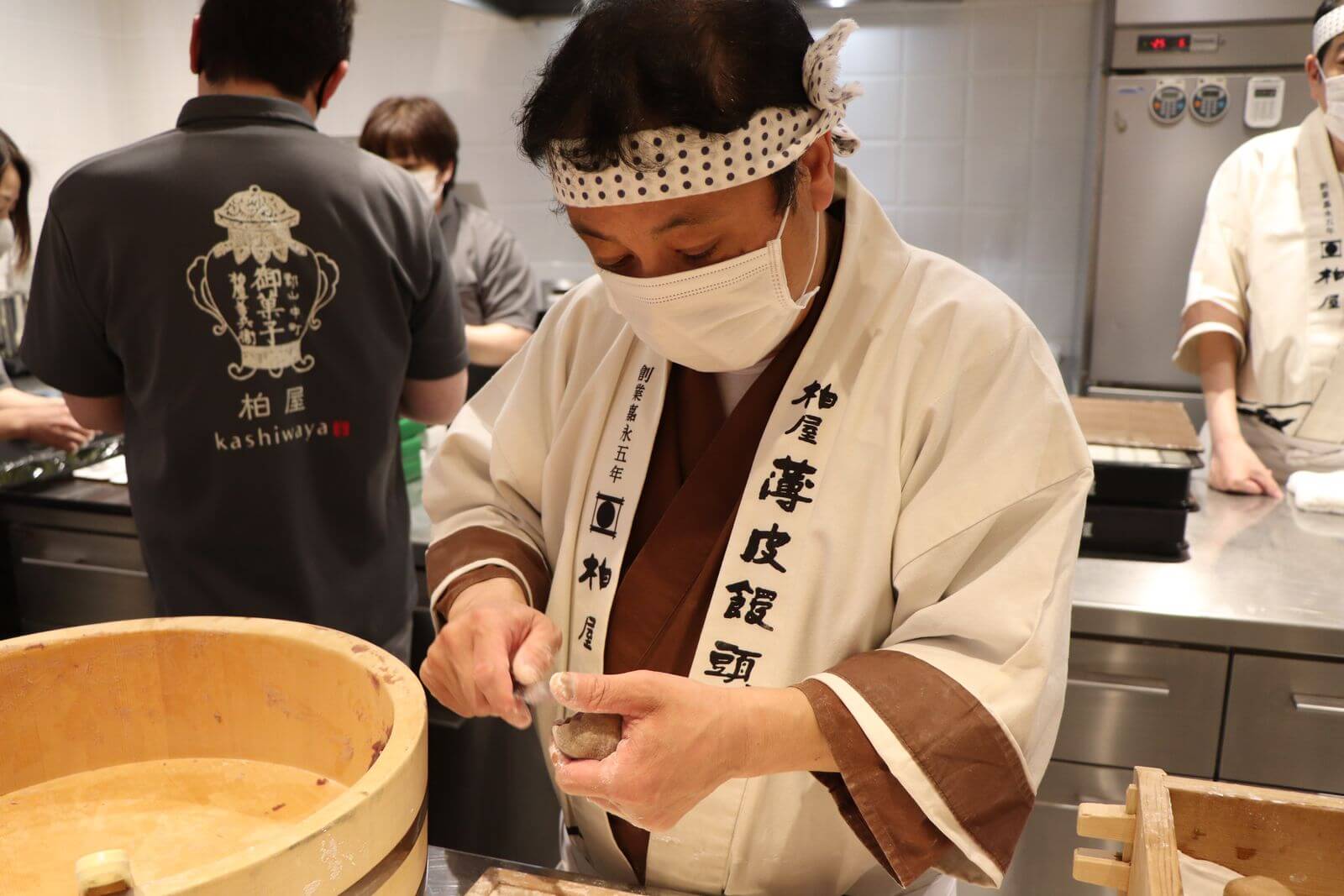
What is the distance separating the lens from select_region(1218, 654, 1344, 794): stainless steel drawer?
179 cm

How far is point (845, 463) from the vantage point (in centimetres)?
101

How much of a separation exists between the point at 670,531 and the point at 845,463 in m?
0.19

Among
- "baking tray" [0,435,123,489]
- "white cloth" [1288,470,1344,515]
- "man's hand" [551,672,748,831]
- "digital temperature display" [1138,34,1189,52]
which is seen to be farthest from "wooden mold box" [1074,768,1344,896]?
"digital temperature display" [1138,34,1189,52]

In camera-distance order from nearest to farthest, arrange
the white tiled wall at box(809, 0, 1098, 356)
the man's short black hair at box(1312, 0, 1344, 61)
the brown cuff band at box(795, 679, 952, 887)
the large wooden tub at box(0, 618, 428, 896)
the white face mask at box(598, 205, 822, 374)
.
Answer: the large wooden tub at box(0, 618, 428, 896)
the brown cuff band at box(795, 679, 952, 887)
the white face mask at box(598, 205, 822, 374)
the man's short black hair at box(1312, 0, 1344, 61)
the white tiled wall at box(809, 0, 1098, 356)

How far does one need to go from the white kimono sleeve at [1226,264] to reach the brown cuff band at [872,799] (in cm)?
187

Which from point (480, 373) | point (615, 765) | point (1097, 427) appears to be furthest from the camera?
point (480, 373)

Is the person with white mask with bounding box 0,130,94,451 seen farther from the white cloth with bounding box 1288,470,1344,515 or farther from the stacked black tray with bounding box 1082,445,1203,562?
the white cloth with bounding box 1288,470,1344,515

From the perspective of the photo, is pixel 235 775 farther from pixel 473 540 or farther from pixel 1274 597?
pixel 1274 597

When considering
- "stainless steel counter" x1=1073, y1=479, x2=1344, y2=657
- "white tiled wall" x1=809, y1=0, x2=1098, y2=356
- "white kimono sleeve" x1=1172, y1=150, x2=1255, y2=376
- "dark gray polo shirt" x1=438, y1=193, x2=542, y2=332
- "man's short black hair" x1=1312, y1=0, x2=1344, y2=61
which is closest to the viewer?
"stainless steel counter" x1=1073, y1=479, x2=1344, y2=657

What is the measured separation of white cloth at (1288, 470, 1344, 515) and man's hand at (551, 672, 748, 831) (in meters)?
1.84

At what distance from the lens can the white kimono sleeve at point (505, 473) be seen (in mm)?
1209

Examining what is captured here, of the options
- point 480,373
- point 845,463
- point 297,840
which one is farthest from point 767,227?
point 480,373

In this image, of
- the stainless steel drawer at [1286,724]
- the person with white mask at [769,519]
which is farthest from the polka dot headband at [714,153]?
the stainless steel drawer at [1286,724]

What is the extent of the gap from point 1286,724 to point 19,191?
2997 mm
